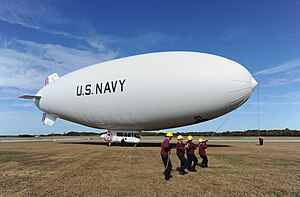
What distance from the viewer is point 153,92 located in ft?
67.6

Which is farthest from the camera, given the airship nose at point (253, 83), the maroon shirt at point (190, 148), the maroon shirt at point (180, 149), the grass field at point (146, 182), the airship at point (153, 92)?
the airship nose at point (253, 83)

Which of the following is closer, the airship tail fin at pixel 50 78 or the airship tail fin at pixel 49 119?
the airship tail fin at pixel 49 119

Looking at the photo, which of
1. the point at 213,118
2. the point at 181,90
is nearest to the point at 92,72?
the point at 181,90

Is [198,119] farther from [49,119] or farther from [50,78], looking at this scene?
[50,78]

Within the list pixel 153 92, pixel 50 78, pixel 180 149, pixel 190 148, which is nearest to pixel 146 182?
pixel 180 149

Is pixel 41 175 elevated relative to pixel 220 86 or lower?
lower

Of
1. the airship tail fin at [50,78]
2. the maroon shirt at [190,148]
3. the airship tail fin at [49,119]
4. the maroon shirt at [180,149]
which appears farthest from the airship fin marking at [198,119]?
the airship tail fin at [50,78]

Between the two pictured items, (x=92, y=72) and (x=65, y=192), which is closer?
(x=65, y=192)

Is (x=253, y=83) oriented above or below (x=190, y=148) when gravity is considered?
above

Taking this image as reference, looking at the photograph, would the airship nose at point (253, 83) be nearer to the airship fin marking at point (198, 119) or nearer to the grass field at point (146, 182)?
the airship fin marking at point (198, 119)

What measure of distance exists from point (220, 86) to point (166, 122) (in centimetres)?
564

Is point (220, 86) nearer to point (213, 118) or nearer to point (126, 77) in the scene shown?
point (213, 118)

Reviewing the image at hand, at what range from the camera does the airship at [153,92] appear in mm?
19188

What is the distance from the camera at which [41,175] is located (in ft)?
35.4
